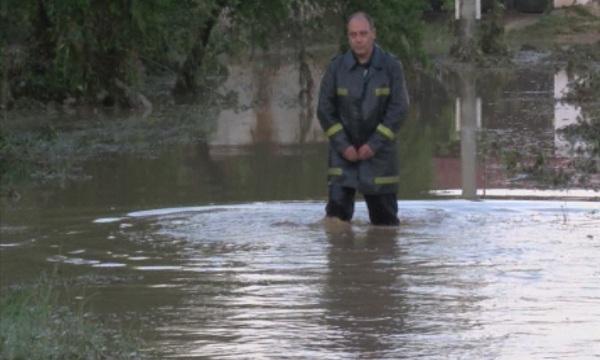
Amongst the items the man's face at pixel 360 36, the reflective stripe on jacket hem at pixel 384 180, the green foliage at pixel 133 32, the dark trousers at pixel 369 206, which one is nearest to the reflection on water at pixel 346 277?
the dark trousers at pixel 369 206

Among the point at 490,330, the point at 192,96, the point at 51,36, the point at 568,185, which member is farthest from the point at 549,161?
the point at 192,96

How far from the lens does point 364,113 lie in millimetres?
11008

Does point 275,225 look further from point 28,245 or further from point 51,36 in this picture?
point 51,36

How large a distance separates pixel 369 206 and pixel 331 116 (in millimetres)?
835

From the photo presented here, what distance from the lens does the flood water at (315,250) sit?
782cm

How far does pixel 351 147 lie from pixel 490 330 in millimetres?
3428

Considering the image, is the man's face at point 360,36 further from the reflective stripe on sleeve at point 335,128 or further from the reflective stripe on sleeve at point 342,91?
the reflective stripe on sleeve at point 335,128

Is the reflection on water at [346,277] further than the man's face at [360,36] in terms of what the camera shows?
No

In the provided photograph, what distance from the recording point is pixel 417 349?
24.3ft

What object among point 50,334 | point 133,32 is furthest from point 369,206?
point 133,32

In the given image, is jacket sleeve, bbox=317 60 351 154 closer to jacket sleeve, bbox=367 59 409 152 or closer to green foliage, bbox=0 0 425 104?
jacket sleeve, bbox=367 59 409 152

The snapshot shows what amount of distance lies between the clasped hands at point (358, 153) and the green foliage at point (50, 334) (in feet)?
10.6

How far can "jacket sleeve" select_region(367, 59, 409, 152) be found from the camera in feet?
35.9

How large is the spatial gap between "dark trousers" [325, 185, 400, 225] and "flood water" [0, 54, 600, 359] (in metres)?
0.11
